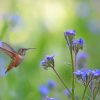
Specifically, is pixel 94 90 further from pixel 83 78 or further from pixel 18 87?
pixel 18 87

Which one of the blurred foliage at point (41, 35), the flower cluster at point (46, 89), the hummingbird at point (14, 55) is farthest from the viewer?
the blurred foliage at point (41, 35)

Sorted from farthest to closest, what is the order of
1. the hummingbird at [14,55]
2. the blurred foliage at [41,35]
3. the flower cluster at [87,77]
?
1. the blurred foliage at [41,35]
2. the flower cluster at [87,77]
3. the hummingbird at [14,55]

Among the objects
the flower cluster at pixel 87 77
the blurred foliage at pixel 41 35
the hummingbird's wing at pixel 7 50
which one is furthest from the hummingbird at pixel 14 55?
the blurred foliage at pixel 41 35

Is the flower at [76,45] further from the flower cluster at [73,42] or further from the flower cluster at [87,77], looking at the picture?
the flower cluster at [87,77]

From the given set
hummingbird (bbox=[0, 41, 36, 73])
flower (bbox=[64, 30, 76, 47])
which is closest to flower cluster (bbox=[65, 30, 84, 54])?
flower (bbox=[64, 30, 76, 47])

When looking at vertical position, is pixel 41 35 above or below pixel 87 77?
above

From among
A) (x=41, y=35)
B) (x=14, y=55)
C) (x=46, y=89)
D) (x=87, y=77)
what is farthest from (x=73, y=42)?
(x=41, y=35)

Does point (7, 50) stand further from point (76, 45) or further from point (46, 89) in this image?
point (46, 89)

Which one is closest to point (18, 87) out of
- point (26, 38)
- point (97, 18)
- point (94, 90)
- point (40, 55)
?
point (40, 55)
